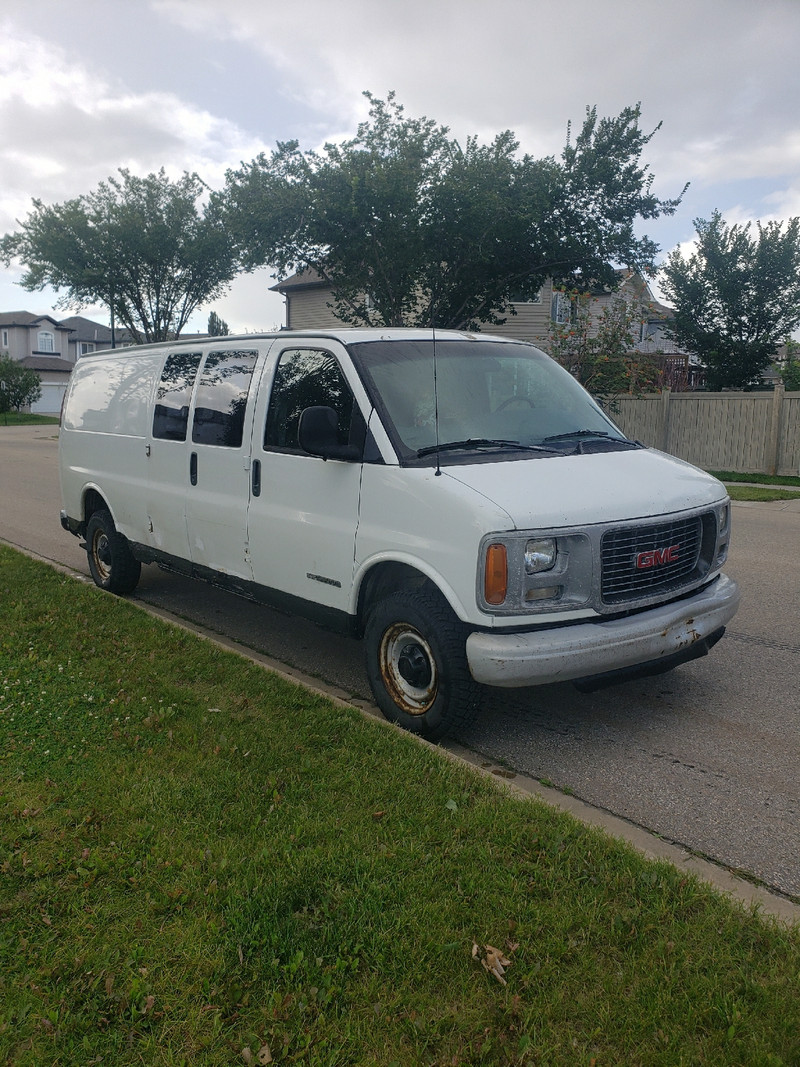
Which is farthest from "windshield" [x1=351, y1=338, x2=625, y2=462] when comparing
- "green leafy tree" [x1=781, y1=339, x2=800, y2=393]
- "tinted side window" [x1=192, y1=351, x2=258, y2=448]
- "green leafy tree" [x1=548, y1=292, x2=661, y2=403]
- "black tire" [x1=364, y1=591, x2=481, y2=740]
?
"green leafy tree" [x1=781, y1=339, x2=800, y2=393]

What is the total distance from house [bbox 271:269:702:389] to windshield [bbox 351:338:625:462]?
14.5 metres

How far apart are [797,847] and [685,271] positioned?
1012 inches

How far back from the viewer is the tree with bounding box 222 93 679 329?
22703 mm

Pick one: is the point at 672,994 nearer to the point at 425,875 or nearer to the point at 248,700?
the point at 425,875

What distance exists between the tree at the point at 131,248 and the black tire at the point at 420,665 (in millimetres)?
36194

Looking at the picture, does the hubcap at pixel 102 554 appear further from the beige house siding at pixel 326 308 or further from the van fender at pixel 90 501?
the beige house siding at pixel 326 308

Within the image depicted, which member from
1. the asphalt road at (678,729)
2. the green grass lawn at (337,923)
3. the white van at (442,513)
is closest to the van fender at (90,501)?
the asphalt road at (678,729)

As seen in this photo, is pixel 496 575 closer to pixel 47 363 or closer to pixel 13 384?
pixel 13 384

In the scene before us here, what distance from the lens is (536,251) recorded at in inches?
942

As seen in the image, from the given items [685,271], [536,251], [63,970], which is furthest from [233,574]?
[685,271]

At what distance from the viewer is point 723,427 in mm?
19516

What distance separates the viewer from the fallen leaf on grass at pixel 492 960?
2.71 meters

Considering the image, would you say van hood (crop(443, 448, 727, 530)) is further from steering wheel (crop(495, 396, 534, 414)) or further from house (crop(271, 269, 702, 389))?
house (crop(271, 269, 702, 389))

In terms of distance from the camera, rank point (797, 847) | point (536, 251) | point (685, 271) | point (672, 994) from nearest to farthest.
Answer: point (672, 994)
point (797, 847)
point (536, 251)
point (685, 271)
